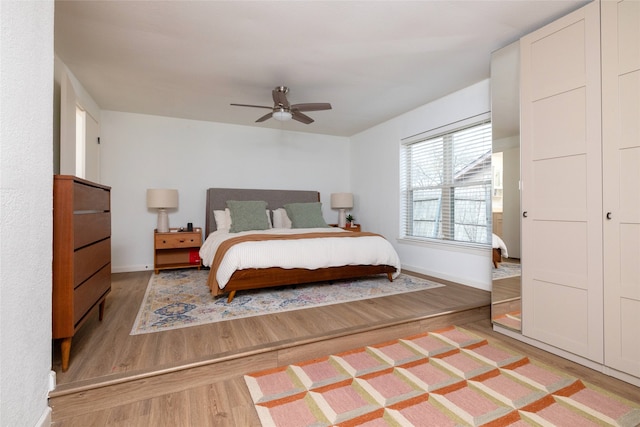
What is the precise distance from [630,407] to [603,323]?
0.49m

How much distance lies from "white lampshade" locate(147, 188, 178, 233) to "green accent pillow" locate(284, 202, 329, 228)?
170 cm

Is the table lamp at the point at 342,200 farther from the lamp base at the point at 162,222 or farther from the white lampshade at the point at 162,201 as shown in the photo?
the lamp base at the point at 162,222

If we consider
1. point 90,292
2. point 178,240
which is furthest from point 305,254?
point 178,240

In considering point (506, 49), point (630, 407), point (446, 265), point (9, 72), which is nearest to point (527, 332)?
point (630, 407)

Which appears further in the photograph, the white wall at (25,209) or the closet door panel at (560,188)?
the closet door panel at (560,188)

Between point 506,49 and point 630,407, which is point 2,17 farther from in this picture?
point 630,407

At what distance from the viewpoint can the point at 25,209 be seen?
4.09ft

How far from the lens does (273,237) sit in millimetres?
3221

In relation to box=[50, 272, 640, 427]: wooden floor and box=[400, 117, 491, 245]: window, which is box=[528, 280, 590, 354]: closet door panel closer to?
box=[50, 272, 640, 427]: wooden floor

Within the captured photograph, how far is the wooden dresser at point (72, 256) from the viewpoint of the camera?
158 cm

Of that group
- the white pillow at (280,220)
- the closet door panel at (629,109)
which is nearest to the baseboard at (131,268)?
the white pillow at (280,220)

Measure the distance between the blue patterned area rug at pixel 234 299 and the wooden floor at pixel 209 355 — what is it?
14 centimetres

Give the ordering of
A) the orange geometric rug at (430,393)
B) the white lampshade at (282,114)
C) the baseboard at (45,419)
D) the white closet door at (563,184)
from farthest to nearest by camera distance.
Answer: the white lampshade at (282,114) < the white closet door at (563,184) < the orange geometric rug at (430,393) < the baseboard at (45,419)

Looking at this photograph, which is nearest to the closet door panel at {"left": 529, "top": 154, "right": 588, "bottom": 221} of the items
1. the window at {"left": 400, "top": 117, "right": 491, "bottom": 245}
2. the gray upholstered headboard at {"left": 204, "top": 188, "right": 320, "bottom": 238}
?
the window at {"left": 400, "top": 117, "right": 491, "bottom": 245}
